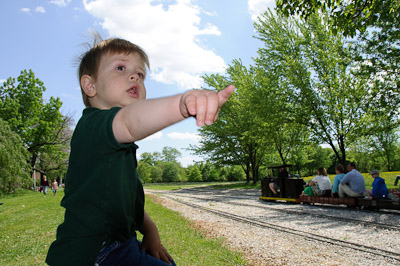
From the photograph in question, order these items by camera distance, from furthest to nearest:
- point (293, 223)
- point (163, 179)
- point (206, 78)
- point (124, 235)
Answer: point (163, 179) < point (206, 78) < point (293, 223) < point (124, 235)

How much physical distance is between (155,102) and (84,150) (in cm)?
39

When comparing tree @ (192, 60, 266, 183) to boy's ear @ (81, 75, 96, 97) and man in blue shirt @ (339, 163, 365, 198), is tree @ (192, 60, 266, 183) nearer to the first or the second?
man in blue shirt @ (339, 163, 365, 198)

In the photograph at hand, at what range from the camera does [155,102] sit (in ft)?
3.30

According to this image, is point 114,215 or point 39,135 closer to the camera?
point 114,215

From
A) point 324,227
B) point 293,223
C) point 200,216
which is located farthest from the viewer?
point 200,216

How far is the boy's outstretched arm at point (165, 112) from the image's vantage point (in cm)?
91

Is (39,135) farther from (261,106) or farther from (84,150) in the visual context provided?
(84,150)

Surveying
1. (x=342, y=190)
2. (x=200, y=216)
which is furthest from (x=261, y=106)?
(x=200, y=216)

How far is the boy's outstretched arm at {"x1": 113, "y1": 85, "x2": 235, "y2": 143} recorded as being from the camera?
35.8 inches

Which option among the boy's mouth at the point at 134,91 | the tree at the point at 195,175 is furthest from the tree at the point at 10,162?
the tree at the point at 195,175

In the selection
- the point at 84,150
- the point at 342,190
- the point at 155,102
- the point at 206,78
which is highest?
the point at 206,78

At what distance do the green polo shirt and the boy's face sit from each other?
0.85 ft

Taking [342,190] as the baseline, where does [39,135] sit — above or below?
above

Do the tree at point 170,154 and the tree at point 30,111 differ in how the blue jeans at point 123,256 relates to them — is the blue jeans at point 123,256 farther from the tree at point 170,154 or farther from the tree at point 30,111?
the tree at point 170,154
